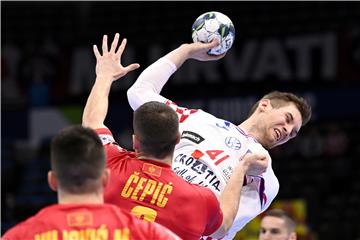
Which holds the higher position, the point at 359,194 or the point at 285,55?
the point at 285,55

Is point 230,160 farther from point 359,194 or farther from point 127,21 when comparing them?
point 127,21

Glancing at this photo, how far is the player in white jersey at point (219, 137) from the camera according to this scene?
6621 mm

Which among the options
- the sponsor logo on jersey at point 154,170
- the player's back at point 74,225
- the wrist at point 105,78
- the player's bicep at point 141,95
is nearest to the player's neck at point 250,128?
the player's bicep at point 141,95

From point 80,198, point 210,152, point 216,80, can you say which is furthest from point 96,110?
point 216,80

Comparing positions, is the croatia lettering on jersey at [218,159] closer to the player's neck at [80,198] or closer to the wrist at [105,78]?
the wrist at [105,78]

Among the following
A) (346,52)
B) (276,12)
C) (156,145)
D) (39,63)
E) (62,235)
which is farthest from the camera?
(39,63)

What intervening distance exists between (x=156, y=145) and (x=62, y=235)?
124 centimetres

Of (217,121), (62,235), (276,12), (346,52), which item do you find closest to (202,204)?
(62,235)

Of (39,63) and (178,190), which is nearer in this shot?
(178,190)

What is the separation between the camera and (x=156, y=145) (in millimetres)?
5113

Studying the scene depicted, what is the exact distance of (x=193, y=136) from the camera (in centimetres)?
680

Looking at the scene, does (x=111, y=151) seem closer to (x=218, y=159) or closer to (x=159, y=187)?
(x=159, y=187)

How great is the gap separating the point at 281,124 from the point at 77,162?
316 centimetres

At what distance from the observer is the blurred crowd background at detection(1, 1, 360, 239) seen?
722 inches
